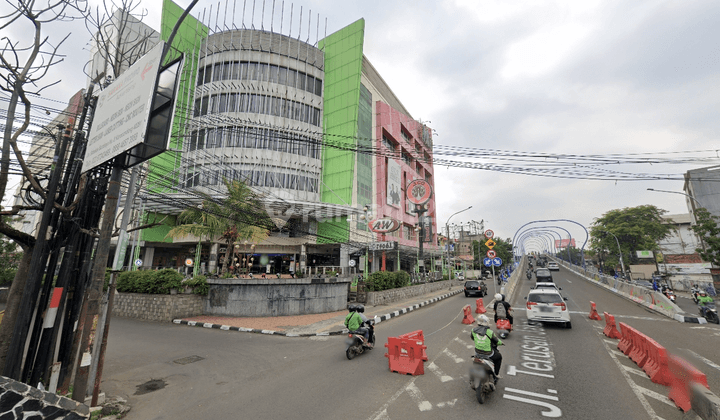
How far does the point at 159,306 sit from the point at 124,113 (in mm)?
12482

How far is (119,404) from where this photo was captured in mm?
5477

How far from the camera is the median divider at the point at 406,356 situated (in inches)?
264

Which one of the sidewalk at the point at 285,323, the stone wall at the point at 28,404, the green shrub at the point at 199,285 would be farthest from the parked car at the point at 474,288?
the stone wall at the point at 28,404

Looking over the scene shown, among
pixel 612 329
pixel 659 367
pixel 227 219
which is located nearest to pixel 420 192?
pixel 227 219

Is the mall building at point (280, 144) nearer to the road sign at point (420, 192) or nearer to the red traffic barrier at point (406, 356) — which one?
the road sign at point (420, 192)

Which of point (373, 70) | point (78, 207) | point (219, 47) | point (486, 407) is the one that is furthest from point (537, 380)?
point (373, 70)

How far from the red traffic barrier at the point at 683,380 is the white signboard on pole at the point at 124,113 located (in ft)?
31.5

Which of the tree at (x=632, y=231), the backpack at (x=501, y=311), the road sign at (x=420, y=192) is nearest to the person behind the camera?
the backpack at (x=501, y=311)

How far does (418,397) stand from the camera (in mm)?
5461

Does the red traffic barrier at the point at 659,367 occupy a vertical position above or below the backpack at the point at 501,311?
below

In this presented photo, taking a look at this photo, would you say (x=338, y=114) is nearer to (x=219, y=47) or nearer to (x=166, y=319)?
(x=219, y=47)

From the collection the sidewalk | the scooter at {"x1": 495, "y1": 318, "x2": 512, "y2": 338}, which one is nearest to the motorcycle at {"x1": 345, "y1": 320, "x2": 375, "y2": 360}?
the sidewalk

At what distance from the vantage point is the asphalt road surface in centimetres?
501

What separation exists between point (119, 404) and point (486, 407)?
21.6 ft
